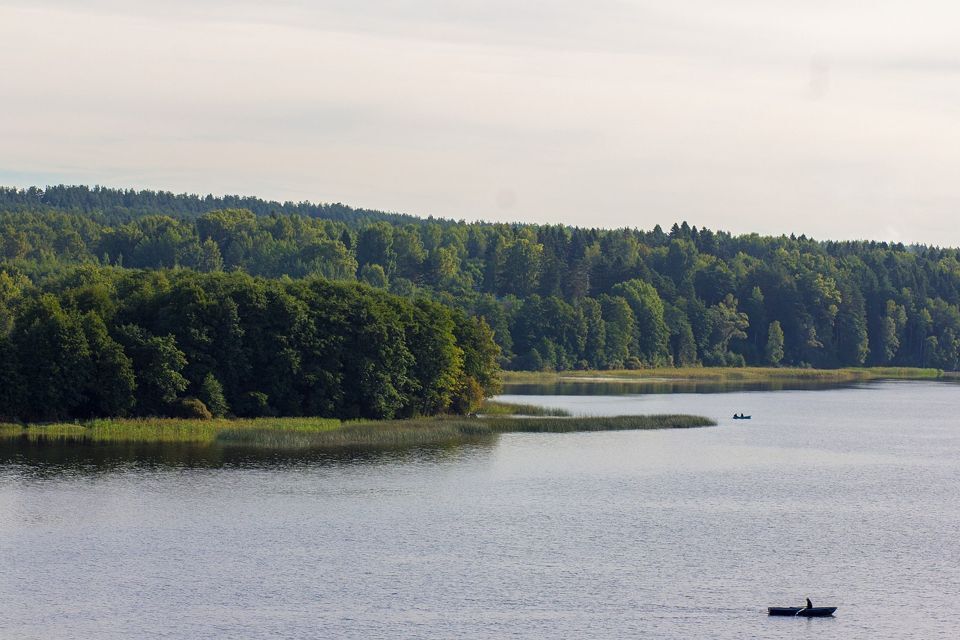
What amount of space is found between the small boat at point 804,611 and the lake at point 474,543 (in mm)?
644

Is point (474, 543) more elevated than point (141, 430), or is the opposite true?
point (141, 430)

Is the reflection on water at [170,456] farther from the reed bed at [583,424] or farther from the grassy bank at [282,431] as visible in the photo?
the reed bed at [583,424]

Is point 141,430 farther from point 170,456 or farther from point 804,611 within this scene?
point 804,611

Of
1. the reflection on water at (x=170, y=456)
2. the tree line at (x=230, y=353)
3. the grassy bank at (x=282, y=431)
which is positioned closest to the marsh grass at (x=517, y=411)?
the tree line at (x=230, y=353)

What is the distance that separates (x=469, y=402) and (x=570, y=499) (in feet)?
173

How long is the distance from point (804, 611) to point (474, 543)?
20.2 metres

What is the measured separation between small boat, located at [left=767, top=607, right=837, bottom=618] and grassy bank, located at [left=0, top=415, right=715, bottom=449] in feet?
188

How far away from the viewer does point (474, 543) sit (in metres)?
71.6

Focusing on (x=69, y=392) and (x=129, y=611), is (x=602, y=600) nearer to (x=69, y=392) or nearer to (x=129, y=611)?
(x=129, y=611)

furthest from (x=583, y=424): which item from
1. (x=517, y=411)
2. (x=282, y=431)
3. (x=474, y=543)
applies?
Result: (x=474, y=543)

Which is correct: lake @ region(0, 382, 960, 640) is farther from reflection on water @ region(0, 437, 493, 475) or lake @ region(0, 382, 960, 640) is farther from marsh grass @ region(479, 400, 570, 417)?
marsh grass @ region(479, 400, 570, 417)

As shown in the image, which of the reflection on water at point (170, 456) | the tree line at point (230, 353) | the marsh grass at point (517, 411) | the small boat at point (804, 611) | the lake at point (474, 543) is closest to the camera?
the lake at point (474, 543)

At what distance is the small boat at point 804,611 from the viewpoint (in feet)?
188

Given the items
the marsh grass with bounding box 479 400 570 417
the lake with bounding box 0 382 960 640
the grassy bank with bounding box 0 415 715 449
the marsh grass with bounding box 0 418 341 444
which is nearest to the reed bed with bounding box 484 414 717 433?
the grassy bank with bounding box 0 415 715 449
